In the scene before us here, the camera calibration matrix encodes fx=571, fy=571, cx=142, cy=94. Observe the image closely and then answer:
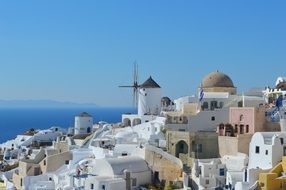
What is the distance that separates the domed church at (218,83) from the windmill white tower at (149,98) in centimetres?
461

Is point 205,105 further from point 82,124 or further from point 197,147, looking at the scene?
point 82,124

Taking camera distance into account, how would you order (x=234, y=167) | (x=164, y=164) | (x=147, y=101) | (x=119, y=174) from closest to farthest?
(x=234, y=167)
(x=119, y=174)
(x=164, y=164)
(x=147, y=101)

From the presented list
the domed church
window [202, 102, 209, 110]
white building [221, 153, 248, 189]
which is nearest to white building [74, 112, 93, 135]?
the domed church

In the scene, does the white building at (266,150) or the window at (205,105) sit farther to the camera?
the window at (205,105)

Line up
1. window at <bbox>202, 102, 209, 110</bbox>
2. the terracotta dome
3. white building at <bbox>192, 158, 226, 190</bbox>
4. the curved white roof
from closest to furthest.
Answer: white building at <bbox>192, 158, 226, 190</bbox> < the curved white roof < window at <bbox>202, 102, 209, 110</bbox> < the terracotta dome

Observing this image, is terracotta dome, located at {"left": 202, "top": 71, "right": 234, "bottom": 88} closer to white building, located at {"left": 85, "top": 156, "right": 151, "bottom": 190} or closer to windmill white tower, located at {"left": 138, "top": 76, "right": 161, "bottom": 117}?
windmill white tower, located at {"left": 138, "top": 76, "right": 161, "bottom": 117}

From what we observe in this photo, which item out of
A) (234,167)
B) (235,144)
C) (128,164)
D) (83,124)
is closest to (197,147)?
(235,144)

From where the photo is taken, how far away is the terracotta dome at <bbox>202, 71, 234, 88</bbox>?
39.8 m

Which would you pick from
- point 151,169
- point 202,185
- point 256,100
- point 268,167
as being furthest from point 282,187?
point 256,100

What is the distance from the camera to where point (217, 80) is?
39906 millimetres

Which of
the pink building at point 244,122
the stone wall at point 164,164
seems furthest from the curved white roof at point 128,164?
the pink building at point 244,122

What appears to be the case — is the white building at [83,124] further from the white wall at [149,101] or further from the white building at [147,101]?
the white wall at [149,101]

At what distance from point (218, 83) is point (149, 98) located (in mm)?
6153

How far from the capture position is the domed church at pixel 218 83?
39.6 metres
